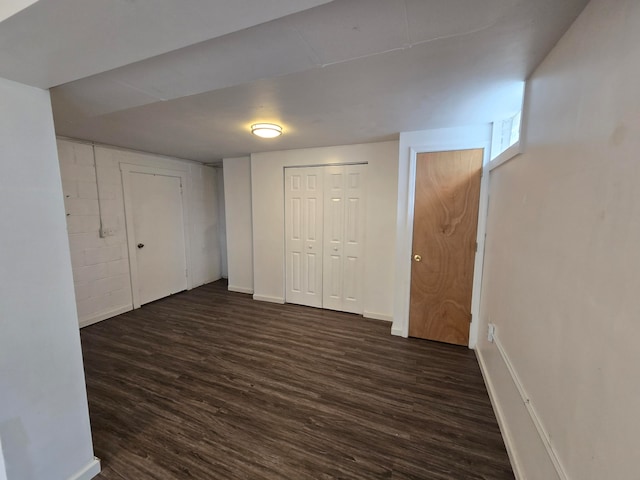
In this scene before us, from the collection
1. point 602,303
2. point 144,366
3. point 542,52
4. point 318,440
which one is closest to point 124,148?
point 144,366


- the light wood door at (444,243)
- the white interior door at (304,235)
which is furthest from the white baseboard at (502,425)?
the white interior door at (304,235)

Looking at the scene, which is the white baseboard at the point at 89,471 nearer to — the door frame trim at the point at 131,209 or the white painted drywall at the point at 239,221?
the door frame trim at the point at 131,209

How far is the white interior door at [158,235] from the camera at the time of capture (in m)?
3.79

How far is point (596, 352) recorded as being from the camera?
85cm

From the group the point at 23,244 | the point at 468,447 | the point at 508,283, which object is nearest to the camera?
the point at 23,244

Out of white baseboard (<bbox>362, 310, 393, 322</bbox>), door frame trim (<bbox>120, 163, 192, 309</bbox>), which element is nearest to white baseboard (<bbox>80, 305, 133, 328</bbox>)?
door frame trim (<bbox>120, 163, 192, 309</bbox>)

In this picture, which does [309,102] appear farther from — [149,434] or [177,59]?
[149,434]

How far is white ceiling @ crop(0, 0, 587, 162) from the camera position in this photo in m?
0.83

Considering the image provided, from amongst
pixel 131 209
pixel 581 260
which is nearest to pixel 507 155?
pixel 581 260

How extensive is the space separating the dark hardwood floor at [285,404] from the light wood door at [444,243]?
0.96 feet

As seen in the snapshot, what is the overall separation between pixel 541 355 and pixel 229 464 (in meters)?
1.79

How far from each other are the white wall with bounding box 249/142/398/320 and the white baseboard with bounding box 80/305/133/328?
197cm

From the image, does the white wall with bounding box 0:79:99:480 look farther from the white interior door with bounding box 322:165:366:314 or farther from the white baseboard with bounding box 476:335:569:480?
the white interior door with bounding box 322:165:366:314

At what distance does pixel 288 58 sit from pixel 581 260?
146 cm
